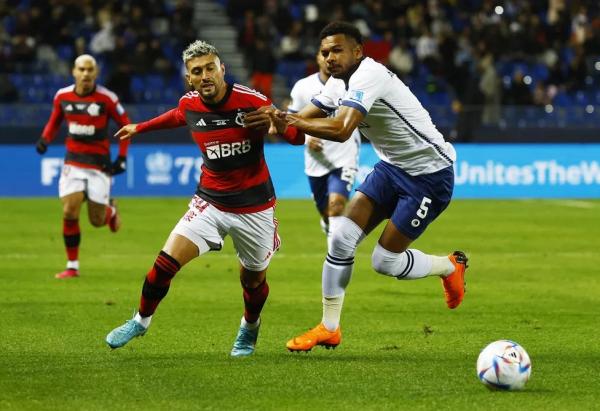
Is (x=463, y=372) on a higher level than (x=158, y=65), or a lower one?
higher


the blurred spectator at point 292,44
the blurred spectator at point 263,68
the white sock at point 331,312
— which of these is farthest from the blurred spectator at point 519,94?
the white sock at point 331,312

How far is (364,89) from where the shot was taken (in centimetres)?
788

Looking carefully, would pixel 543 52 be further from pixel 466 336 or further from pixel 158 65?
pixel 466 336

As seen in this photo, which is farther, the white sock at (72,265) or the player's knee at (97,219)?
the player's knee at (97,219)

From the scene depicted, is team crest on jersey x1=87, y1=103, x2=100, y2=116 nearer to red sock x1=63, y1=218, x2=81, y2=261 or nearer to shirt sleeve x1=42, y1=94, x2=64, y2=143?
shirt sleeve x1=42, y1=94, x2=64, y2=143

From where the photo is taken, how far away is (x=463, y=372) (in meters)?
7.77

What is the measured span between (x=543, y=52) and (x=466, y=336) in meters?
21.8

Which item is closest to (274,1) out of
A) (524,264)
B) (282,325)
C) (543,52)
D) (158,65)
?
(158,65)

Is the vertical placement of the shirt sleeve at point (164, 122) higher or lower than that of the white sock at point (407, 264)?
higher

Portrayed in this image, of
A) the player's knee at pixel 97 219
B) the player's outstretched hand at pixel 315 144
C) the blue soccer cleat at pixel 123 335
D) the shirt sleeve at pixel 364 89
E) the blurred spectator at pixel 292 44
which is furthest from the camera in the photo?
the blurred spectator at pixel 292 44

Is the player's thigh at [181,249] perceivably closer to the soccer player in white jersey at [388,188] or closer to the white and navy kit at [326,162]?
the soccer player in white jersey at [388,188]

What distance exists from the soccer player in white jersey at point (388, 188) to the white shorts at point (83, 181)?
17.5 feet

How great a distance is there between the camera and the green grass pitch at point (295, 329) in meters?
7.04

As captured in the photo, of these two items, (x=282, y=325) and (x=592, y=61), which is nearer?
(x=282, y=325)
